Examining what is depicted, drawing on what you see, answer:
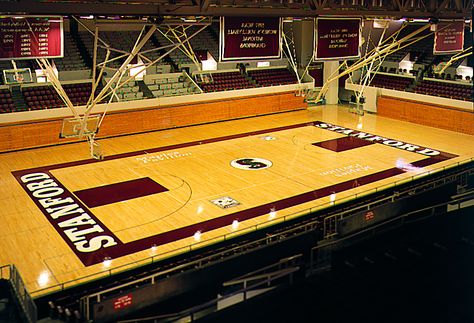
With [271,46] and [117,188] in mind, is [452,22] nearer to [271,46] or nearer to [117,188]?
[271,46]

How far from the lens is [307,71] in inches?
1084

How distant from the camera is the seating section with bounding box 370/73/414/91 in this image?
2656cm

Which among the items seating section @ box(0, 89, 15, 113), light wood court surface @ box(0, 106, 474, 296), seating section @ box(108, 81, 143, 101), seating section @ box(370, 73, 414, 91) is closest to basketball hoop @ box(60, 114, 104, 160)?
light wood court surface @ box(0, 106, 474, 296)

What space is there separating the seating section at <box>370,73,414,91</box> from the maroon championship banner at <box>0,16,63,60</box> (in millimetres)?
19117

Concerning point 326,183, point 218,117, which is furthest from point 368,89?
point 326,183

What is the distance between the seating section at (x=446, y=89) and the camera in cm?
2298

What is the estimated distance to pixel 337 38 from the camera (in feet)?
43.2

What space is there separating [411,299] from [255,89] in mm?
17195

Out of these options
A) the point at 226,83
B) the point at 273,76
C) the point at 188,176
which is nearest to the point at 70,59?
the point at 226,83

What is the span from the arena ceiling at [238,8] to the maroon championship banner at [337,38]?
24 cm

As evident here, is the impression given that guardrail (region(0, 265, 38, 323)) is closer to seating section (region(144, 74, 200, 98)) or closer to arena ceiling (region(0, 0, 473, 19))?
arena ceiling (region(0, 0, 473, 19))

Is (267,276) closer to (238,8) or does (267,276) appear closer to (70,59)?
(238,8)

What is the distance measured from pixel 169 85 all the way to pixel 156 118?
3284mm

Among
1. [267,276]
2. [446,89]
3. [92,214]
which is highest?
[446,89]
